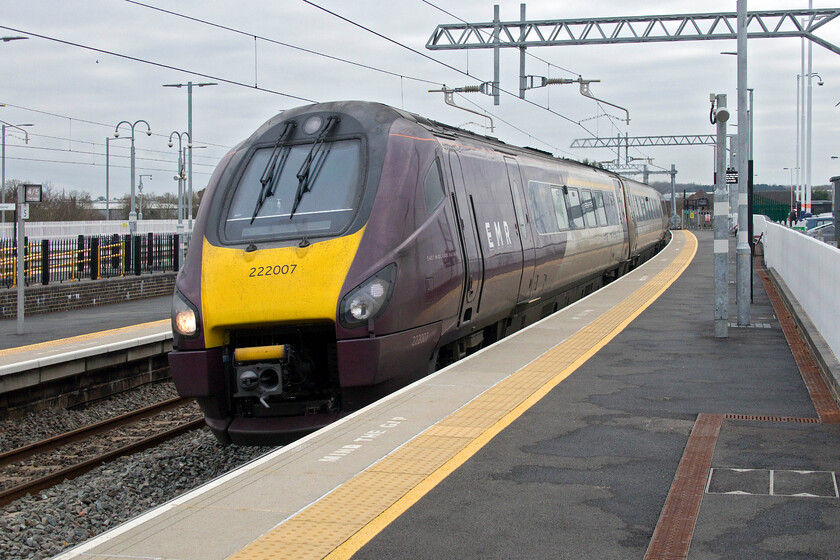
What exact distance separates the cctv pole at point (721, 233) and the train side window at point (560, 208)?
300 centimetres

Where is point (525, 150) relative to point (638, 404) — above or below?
above

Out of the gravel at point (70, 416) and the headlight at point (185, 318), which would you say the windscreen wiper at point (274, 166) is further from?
the gravel at point (70, 416)

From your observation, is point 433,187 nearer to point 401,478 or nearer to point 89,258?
point 401,478

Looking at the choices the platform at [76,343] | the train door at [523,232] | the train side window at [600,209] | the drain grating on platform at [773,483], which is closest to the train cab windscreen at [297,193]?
the train door at [523,232]

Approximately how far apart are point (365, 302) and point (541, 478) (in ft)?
8.74

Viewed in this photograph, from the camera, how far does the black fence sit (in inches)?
786

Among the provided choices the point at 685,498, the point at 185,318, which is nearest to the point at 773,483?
the point at 685,498

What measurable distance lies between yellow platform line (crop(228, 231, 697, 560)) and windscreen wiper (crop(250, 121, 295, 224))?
285 centimetres

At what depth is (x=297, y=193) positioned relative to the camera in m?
8.98

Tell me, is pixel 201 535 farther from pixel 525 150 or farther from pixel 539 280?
pixel 525 150

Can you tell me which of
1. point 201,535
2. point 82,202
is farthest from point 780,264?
point 82,202

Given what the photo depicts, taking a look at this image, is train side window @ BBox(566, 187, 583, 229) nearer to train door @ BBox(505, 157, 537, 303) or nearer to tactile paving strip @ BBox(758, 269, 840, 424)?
train door @ BBox(505, 157, 537, 303)

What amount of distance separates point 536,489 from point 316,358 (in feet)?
10.8

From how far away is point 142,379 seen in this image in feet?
47.5
